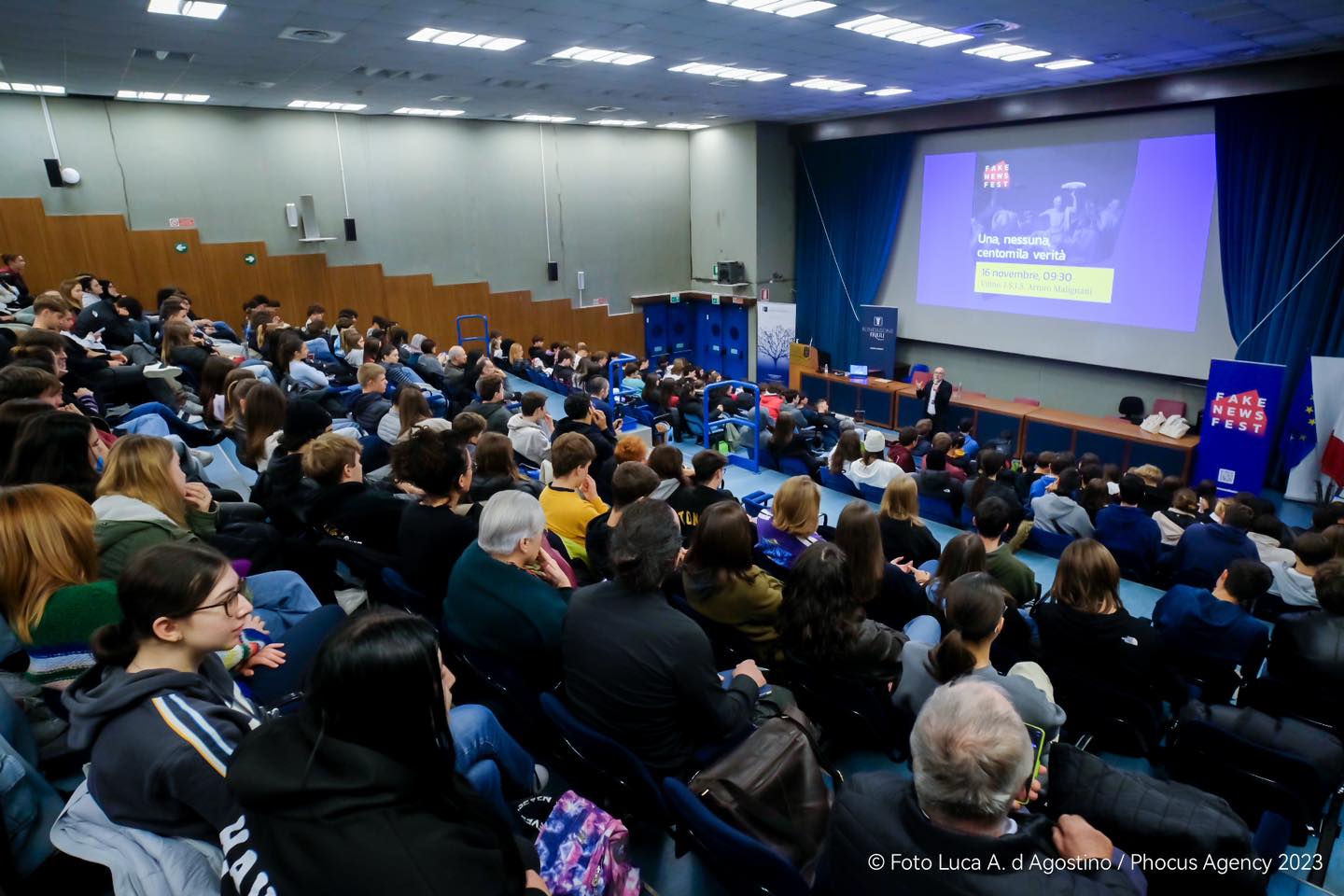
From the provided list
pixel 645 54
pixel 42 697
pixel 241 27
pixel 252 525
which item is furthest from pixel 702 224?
pixel 42 697

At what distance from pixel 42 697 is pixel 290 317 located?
9.90 meters

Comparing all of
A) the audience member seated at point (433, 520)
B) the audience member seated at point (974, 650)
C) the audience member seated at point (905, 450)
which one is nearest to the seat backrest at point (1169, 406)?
the audience member seated at point (905, 450)

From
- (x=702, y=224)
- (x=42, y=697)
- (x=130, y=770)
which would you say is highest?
(x=702, y=224)

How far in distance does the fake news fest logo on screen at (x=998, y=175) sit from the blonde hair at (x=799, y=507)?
29.6 ft

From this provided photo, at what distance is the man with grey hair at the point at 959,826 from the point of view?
1.30 meters

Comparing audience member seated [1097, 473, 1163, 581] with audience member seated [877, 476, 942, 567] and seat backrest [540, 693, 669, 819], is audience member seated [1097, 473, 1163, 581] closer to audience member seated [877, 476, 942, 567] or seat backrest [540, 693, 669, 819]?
audience member seated [877, 476, 942, 567]

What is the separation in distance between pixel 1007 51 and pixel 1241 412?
15.4 feet

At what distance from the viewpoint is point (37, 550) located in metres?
1.92

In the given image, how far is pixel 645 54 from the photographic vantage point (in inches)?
277

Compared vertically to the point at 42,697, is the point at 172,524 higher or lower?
higher

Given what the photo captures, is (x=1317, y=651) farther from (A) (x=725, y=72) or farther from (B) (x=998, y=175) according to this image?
(B) (x=998, y=175)

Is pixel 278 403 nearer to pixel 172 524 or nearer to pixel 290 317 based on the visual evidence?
pixel 172 524

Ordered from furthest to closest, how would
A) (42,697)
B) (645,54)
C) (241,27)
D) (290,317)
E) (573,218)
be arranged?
1. (573,218)
2. (290,317)
3. (645,54)
4. (241,27)
5. (42,697)

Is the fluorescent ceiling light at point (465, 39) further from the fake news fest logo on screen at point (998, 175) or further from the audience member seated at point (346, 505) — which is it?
the fake news fest logo on screen at point (998, 175)
